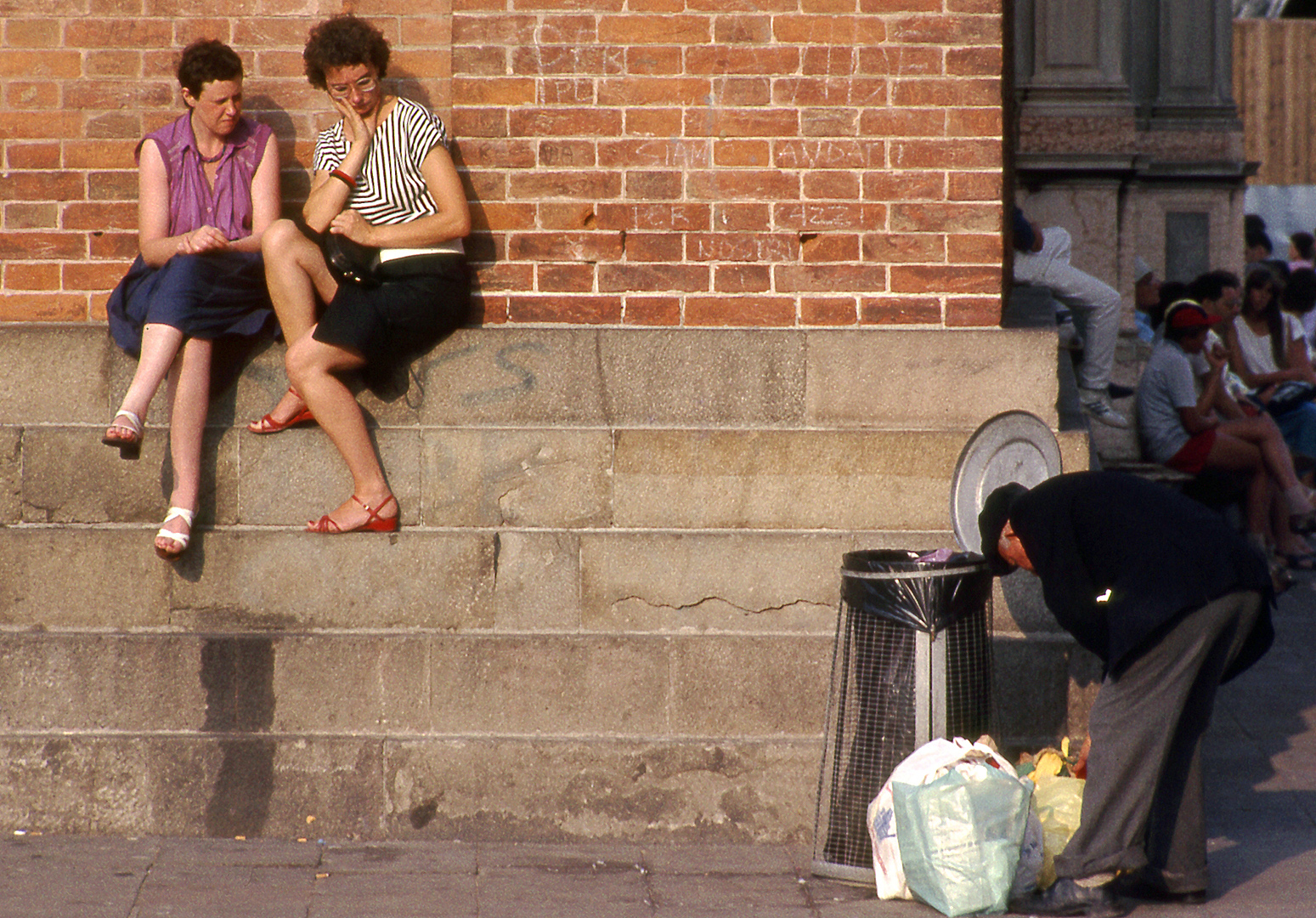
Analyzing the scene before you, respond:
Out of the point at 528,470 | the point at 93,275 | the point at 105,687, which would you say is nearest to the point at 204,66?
the point at 93,275

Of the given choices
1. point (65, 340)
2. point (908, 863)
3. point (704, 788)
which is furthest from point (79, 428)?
point (908, 863)

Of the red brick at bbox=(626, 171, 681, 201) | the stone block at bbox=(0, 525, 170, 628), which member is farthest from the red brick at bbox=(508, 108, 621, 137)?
the stone block at bbox=(0, 525, 170, 628)

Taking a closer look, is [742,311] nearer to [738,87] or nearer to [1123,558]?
[738,87]

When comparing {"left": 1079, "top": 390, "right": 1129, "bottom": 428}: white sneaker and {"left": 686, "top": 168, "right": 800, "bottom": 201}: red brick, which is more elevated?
{"left": 686, "top": 168, "right": 800, "bottom": 201}: red brick

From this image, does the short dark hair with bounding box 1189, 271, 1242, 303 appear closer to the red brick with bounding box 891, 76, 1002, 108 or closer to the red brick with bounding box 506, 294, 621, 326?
the red brick with bounding box 891, 76, 1002, 108

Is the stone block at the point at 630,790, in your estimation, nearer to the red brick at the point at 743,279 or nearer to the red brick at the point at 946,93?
the red brick at the point at 743,279

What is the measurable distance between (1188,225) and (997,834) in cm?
819

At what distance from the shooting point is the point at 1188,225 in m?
11.4

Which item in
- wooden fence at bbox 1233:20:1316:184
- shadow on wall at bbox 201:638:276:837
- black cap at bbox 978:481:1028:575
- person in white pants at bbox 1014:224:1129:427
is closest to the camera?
black cap at bbox 978:481:1028:575

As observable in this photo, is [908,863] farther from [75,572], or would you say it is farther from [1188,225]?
[1188,225]

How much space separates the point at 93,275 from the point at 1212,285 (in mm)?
7111

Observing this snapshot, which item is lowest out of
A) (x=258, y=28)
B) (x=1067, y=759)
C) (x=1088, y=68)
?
(x=1067, y=759)

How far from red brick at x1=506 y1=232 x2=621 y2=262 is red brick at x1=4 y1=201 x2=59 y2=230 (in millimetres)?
1792

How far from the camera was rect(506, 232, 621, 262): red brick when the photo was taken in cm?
555
